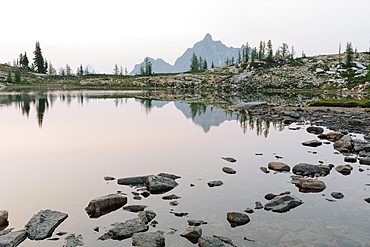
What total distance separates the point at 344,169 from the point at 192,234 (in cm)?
1187

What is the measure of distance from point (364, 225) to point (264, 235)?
161 inches

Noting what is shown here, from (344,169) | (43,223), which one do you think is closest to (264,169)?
(344,169)

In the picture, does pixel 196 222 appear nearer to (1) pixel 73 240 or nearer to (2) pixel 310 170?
(1) pixel 73 240

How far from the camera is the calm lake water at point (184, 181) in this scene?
1009cm

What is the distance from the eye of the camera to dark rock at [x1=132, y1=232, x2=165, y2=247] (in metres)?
8.93

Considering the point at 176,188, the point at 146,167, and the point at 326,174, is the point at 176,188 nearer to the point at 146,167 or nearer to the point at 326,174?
the point at 146,167

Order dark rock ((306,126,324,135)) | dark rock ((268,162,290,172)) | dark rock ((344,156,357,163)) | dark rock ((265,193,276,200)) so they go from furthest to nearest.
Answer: dark rock ((306,126,324,135)) → dark rock ((344,156,357,163)) → dark rock ((268,162,290,172)) → dark rock ((265,193,276,200))

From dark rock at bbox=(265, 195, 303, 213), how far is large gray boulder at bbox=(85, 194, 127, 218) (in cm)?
638

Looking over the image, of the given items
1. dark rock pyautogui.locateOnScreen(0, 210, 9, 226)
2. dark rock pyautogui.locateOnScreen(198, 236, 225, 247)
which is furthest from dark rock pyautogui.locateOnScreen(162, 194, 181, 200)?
dark rock pyautogui.locateOnScreen(0, 210, 9, 226)

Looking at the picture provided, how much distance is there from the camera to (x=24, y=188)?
13.5m

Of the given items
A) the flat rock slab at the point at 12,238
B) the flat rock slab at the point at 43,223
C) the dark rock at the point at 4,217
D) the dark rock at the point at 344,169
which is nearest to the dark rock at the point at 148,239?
the flat rock slab at the point at 43,223

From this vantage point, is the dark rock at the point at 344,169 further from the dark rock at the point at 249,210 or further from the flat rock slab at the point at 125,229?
the flat rock slab at the point at 125,229

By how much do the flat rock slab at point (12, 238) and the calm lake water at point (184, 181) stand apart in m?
0.24

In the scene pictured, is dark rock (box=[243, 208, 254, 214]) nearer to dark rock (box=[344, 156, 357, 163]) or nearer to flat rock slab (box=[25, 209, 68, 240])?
flat rock slab (box=[25, 209, 68, 240])
